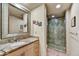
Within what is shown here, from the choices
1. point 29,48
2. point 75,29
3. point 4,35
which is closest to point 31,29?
point 29,48

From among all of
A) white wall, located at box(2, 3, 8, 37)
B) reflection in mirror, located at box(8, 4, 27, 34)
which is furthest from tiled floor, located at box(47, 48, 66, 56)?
white wall, located at box(2, 3, 8, 37)

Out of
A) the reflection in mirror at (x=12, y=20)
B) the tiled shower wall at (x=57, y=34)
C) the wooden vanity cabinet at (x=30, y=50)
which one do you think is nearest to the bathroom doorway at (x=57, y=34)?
the tiled shower wall at (x=57, y=34)

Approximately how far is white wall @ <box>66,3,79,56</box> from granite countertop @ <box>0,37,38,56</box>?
0.46 meters

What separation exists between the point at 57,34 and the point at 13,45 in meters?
0.64

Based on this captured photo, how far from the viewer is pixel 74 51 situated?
1.35 metres

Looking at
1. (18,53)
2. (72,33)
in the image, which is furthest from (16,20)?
(72,33)

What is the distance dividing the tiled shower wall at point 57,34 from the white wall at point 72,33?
0.07 meters

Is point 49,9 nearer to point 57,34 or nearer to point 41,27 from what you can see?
point 41,27

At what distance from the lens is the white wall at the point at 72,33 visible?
4.39 feet

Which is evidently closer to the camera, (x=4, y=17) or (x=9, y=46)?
(x=9, y=46)

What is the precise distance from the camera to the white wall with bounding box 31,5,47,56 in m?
1.39

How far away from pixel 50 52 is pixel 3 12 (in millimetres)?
837

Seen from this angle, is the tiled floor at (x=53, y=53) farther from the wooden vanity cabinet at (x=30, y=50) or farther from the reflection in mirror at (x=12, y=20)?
the reflection in mirror at (x=12, y=20)

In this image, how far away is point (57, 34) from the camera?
147 centimetres
